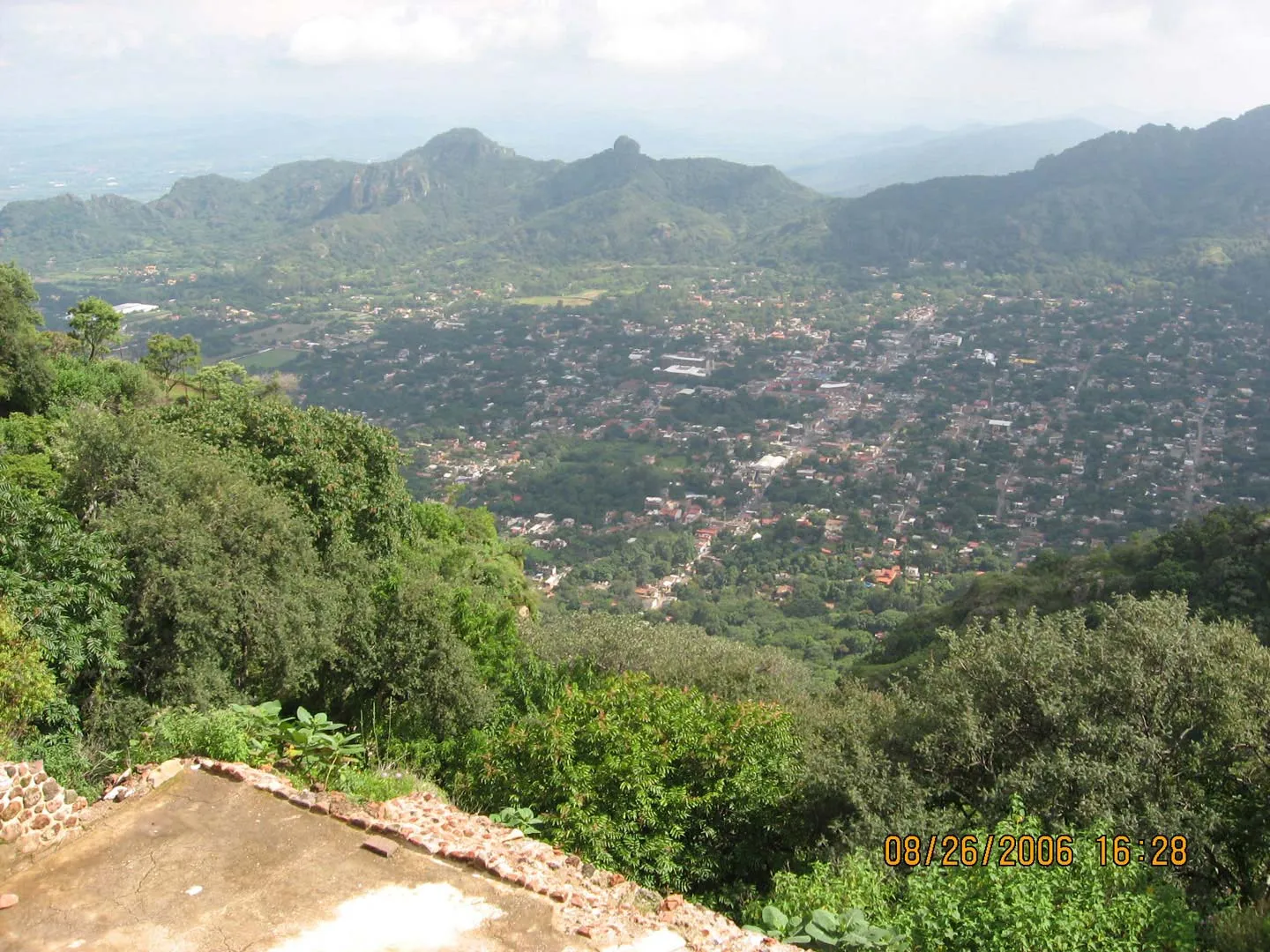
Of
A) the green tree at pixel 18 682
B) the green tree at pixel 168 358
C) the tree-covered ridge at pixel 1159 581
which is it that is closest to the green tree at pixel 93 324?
the green tree at pixel 168 358

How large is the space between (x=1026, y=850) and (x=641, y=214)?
493ft

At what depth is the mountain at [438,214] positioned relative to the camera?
5408 inches

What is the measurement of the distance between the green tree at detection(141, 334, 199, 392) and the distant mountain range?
10463 centimetres

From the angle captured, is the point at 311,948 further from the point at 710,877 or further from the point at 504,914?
the point at 710,877

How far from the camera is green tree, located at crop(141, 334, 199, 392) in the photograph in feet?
85.8

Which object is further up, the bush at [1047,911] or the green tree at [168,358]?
the green tree at [168,358]

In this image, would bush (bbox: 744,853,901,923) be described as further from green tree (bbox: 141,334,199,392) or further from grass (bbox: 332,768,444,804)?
green tree (bbox: 141,334,199,392)

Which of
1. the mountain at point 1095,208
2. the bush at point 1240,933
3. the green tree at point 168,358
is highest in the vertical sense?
the mountain at point 1095,208

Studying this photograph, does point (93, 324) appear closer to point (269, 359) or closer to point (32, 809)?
point (32, 809)

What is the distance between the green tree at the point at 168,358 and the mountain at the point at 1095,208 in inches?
4239

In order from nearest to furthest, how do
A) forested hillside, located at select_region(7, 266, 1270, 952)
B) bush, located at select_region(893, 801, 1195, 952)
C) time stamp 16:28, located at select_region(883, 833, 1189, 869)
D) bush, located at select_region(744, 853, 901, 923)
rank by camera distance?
bush, located at select_region(893, 801, 1195, 952) → bush, located at select_region(744, 853, 901, 923) → time stamp 16:28, located at select_region(883, 833, 1189, 869) → forested hillside, located at select_region(7, 266, 1270, 952)

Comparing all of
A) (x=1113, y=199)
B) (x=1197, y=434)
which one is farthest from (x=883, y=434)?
(x=1113, y=199)

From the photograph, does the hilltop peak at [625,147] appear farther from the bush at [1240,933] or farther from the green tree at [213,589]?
the bush at [1240,933]

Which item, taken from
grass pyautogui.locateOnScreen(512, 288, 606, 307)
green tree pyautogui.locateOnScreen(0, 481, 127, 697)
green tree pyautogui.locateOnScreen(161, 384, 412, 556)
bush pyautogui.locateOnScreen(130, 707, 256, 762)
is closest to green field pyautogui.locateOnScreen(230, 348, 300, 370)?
grass pyautogui.locateOnScreen(512, 288, 606, 307)
